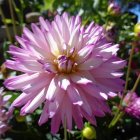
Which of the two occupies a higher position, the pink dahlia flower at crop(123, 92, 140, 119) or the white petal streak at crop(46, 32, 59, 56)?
the white petal streak at crop(46, 32, 59, 56)

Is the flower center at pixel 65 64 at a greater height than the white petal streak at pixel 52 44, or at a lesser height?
lesser

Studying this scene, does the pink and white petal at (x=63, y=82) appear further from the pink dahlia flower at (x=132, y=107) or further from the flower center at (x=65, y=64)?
the pink dahlia flower at (x=132, y=107)

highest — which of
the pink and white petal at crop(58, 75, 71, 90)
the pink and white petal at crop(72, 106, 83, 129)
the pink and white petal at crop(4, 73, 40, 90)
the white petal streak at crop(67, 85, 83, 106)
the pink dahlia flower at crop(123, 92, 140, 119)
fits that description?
the pink and white petal at crop(4, 73, 40, 90)

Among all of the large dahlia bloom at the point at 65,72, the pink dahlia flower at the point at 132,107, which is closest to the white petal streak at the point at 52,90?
the large dahlia bloom at the point at 65,72

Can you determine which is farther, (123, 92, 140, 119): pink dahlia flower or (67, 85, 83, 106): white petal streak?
(123, 92, 140, 119): pink dahlia flower

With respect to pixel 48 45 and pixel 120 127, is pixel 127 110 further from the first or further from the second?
pixel 48 45

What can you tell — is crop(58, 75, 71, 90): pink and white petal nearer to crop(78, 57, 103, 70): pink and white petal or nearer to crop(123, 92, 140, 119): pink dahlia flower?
crop(78, 57, 103, 70): pink and white petal

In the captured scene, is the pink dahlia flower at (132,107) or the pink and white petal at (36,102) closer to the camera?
the pink and white petal at (36,102)

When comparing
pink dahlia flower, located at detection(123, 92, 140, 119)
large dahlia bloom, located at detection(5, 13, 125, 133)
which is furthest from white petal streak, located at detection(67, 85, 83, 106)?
pink dahlia flower, located at detection(123, 92, 140, 119)
